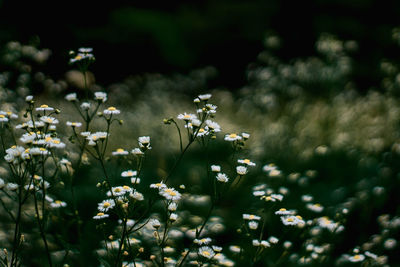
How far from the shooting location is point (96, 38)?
338 inches

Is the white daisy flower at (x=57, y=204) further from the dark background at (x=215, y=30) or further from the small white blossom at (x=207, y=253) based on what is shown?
the dark background at (x=215, y=30)

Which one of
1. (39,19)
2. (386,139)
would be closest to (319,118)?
(386,139)

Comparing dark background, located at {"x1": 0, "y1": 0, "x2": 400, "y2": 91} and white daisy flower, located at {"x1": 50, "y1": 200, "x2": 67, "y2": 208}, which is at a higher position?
dark background, located at {"x1": 0, "y1": 0, "x2": 400, "y2": 91}

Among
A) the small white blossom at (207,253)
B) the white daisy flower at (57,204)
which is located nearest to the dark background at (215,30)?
the white daisy flower at (57,204)

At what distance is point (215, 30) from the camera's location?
9555mm

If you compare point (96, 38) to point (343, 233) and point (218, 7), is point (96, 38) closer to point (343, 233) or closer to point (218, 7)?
point (218, 7)

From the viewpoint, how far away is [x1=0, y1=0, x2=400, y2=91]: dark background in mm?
8680

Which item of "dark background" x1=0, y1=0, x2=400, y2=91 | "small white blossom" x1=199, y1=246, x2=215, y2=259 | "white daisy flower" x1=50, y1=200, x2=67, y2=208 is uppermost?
"dark background" x1=0, y1=0, x2=400, y2=91

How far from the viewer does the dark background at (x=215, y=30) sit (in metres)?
8.68

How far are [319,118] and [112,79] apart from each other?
496 cm

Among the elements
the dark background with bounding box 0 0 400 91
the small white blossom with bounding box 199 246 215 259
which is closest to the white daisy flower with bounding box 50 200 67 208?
the small white blossom with bounding box 199 246 215 259

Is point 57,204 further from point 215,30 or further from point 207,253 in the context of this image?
point 215,30

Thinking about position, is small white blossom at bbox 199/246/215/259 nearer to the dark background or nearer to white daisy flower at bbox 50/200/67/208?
white daisy flower at bbox 50/200/67/208

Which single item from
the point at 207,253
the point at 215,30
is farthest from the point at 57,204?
the point at 215,30
